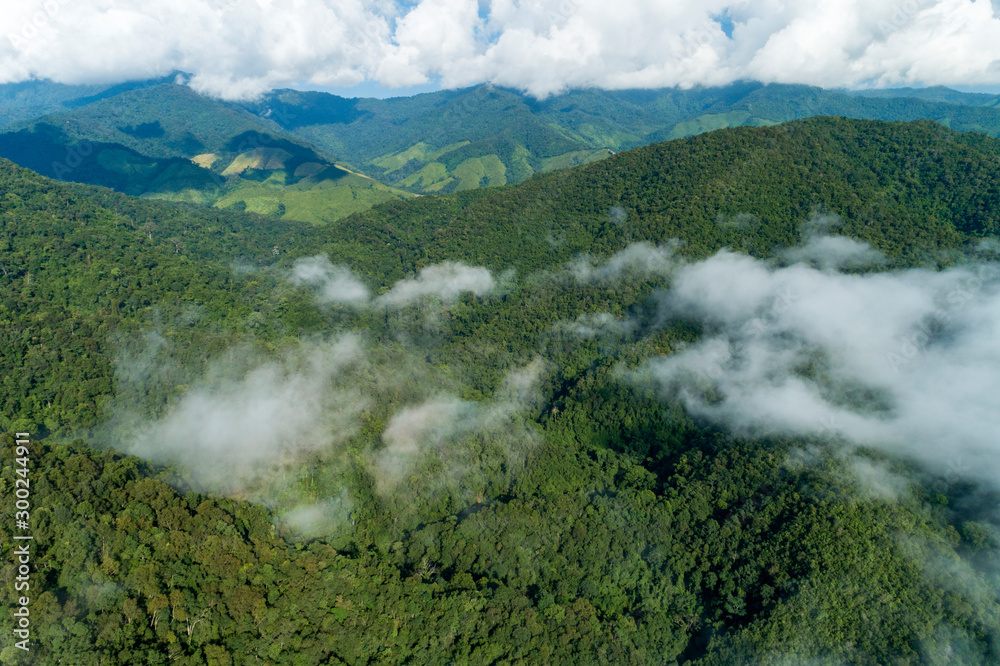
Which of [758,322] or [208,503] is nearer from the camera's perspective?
[208,503]

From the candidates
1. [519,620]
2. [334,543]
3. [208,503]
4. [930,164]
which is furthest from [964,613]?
[930,164]

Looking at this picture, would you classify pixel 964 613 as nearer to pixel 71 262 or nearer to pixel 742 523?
pixel 742 523

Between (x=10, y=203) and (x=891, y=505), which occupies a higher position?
(x=10, y=203)

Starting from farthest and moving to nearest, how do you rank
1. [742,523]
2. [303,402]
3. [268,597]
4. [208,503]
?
[303,402] → [742,523] → [208,503] → [268,597]

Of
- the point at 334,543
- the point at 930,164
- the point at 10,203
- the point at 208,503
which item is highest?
the point at 930,164

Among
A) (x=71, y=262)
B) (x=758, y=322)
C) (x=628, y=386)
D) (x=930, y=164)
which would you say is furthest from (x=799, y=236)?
(x=71, y=262)

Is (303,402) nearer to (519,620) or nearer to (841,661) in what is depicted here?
(519,620)

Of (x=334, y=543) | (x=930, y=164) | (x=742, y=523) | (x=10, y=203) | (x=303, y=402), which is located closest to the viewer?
(x=334, y=543)
